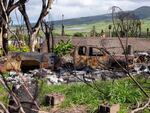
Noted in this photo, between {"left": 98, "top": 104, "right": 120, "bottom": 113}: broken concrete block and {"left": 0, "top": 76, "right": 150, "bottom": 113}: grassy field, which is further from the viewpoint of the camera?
{"left": 0, "top": 76, "right": 150, "bottom": 113}: grassy field

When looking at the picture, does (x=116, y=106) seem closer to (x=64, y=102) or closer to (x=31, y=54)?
(x=64, y=102)

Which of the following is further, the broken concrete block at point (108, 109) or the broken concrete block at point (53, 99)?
the broken concrete block at point (53, 99)

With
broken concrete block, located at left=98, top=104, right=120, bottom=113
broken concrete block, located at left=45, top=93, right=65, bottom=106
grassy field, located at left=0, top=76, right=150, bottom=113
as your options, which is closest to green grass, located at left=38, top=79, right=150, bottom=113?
grassy field, located at left=0, top=76, right=150, bottom=113

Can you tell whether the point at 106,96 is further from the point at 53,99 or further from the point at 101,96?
the point at 53,99

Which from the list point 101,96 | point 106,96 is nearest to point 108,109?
point 106,96

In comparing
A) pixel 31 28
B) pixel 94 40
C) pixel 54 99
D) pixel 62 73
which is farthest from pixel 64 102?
pixel 94 40

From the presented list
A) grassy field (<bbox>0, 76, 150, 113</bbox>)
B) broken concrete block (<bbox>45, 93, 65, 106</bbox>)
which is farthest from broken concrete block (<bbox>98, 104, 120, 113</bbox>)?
broken concrete block (<bbox>45, 93, 65, 106</bbox>)

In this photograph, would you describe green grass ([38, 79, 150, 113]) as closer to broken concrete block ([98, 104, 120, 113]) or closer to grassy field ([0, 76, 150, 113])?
grassy field ([0, 76, 150, 113])

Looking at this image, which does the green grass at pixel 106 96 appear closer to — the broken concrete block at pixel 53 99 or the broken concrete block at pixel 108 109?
the broken concrete block at pixel 53 99

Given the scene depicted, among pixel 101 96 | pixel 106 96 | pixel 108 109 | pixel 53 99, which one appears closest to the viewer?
A: pixel 108 109

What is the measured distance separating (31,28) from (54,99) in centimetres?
1392

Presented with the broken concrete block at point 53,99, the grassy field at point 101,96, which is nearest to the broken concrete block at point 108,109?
the grassy field at point 101,96

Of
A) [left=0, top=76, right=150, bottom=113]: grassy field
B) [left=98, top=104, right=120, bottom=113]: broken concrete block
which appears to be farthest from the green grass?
[left=98, top=104, right=120, bottom=113]: broken concrete block

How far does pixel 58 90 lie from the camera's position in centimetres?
1084
